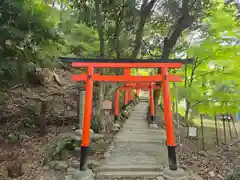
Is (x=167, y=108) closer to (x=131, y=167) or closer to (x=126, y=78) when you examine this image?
(x=126, y=78)

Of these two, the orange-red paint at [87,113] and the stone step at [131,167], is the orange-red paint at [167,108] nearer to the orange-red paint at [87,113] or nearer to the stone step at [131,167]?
the stone step at [131,167]

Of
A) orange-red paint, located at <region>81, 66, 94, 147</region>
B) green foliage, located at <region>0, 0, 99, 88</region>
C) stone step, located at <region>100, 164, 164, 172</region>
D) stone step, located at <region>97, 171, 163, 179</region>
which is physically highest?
green foliage, located at <region>0, 0, 99, 88</region>

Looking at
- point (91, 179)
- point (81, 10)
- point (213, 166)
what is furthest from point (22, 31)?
point (213, 166)

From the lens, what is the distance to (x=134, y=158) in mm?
6367

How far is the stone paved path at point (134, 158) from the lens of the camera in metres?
5.45

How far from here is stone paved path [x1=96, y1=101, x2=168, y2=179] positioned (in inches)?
214

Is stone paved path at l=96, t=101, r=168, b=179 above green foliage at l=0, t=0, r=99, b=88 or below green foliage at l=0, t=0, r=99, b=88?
below

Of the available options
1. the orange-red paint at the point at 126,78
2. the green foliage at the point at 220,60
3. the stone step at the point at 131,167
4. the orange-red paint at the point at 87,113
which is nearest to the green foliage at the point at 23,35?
the orange-red paint at the point at 126,78

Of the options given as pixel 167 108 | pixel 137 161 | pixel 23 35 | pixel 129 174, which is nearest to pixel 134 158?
pixel 137 161

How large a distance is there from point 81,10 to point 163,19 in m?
4.27

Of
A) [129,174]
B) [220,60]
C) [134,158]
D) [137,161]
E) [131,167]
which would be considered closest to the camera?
[129,174]

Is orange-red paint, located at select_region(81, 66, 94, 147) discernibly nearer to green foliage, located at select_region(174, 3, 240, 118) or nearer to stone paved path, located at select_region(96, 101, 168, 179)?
stone paved path, located at select_region(96, 101, 168, 179)

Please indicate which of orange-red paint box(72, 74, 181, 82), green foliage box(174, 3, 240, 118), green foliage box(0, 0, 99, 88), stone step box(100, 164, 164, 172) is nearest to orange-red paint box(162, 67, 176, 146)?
orange-red paint box(72, 74, 181, 82)

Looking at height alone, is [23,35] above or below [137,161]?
above
